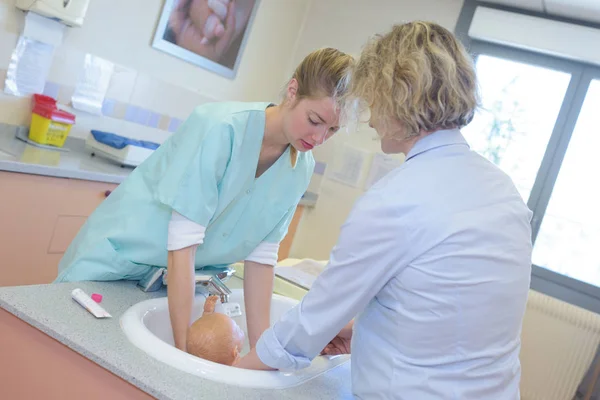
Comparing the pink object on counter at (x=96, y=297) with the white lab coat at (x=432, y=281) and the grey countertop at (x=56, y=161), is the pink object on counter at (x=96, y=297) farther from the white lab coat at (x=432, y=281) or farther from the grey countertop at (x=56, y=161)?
the grey countertop at (x=56, y=161)

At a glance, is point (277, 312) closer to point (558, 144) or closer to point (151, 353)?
point (151, 353)

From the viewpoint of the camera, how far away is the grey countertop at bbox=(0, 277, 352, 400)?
958 mm

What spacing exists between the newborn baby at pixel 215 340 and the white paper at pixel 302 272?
2.07 feet

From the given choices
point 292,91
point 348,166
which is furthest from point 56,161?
point 348,166

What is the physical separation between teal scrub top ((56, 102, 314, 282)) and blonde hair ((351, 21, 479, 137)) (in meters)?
0.40

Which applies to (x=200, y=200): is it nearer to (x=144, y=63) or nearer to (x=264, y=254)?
(x=264, y=254)

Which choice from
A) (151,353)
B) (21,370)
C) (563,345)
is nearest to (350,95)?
(151,353)

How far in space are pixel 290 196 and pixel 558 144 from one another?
266 cm

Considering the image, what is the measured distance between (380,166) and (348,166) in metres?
0.22

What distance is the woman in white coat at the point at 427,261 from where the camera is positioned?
0.91 meters

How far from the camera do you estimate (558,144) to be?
12.1 feet

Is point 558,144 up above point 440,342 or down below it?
above

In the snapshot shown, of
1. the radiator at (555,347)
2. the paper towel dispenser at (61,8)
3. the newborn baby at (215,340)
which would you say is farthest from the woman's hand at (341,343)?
the radiator at (555,347)

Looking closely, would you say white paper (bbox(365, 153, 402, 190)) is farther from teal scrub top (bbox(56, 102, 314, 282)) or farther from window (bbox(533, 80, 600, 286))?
teal scrub top (bbox(56, 102, 314, 282))
